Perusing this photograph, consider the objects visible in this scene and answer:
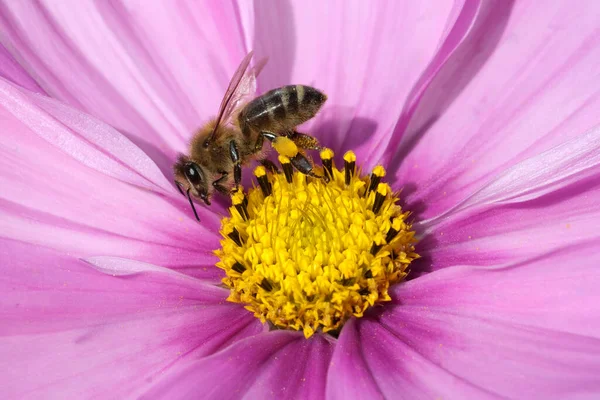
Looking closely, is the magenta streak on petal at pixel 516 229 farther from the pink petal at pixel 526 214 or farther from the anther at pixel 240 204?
the anther at pixel 240 204

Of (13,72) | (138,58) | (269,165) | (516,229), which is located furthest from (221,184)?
(516,229)

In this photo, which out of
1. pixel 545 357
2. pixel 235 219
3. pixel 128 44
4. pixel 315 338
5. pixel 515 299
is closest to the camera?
pixel 545 357

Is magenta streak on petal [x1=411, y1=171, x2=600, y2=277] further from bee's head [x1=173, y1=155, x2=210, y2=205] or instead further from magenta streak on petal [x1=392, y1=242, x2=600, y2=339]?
bee's head [x1=173, y1=155, x2=210, y2=205]

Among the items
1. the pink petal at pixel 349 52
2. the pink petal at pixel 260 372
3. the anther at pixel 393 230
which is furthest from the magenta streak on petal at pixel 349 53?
the pink petal at pixel 260 372

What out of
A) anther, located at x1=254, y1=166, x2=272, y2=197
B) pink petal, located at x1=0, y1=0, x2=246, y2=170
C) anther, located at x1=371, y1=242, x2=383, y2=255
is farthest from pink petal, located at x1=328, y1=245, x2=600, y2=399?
pink petal, located at x1=0, y1=0, x2=246, y2=170

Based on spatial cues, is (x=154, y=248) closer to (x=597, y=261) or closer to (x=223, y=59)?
(x=223, y=59)

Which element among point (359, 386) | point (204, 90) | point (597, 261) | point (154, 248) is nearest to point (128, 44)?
point (204, 90)
